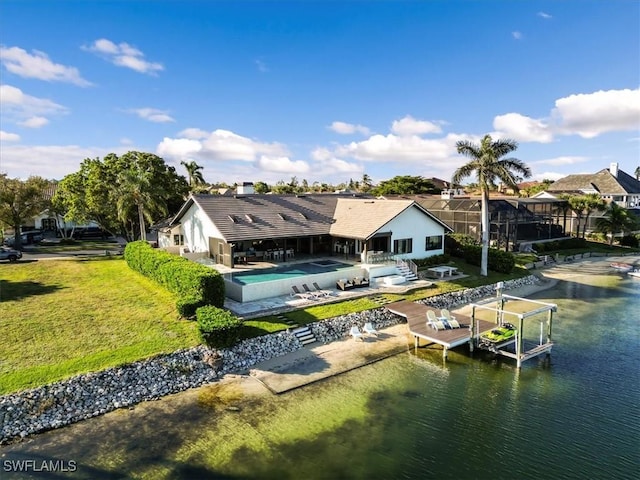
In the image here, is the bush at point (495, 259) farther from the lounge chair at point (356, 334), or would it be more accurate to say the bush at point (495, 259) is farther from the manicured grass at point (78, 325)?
the manicured grass at point (78, 325)

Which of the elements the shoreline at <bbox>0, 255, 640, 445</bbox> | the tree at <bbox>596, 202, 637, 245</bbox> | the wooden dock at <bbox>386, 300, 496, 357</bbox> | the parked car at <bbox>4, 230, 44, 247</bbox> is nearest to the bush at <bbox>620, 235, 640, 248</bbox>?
the tree at <bbox>596, 202, 637, 245</bbox>

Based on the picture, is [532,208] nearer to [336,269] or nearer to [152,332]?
[336,269]

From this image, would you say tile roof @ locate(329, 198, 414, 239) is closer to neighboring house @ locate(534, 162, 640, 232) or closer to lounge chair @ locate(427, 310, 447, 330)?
lounge chair @ locate(427, 310, 447, 330)

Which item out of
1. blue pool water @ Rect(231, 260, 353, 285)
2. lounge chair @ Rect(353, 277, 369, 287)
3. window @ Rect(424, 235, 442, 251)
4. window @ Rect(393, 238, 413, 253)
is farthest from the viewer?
window @ Rect(424, 235, 442, 251)

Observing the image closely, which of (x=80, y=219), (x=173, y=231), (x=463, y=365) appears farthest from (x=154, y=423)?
(x=80, y=219)

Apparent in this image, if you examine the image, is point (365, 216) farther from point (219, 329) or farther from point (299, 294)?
point (219, 329)

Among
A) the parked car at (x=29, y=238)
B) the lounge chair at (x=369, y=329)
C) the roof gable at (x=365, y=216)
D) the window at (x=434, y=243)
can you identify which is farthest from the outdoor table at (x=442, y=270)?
the parked car at (x=29, y=238)

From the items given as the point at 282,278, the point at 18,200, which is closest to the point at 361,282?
the point at 282,278
